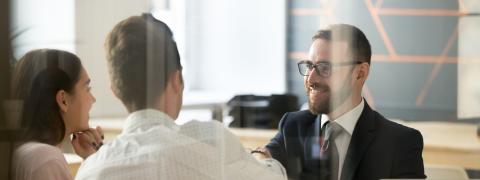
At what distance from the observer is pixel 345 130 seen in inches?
48.1

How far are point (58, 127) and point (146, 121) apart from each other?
0.70 feet

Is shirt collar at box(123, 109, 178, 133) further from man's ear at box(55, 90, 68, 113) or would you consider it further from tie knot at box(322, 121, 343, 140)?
tie knot at box(322, 121, 343, 140)

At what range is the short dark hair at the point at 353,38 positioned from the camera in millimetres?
1186

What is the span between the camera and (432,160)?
1.18 metres

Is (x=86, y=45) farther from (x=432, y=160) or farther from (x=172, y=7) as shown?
(x=432, y=160)

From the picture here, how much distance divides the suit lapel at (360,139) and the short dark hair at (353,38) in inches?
3.1

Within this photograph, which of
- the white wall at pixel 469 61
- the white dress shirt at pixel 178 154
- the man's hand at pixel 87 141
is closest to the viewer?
the white wall at pixel 469 61

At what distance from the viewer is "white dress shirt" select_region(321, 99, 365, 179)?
1.21m

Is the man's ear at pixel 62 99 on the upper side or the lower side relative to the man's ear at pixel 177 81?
lower

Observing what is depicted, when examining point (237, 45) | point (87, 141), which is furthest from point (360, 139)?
point (87, 141)

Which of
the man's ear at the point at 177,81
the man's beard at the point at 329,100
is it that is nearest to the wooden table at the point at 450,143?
the man's beard at the point at 329,100

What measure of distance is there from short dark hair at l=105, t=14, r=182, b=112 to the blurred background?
0.06 feet

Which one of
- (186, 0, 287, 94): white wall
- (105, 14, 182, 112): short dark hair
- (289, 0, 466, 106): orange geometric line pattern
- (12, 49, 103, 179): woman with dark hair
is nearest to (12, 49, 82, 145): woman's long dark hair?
(12, 49, 103, 179): woman with dark hair

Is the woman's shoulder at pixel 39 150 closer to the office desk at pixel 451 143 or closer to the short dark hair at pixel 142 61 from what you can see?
the short dark hair at pixel 142 61
